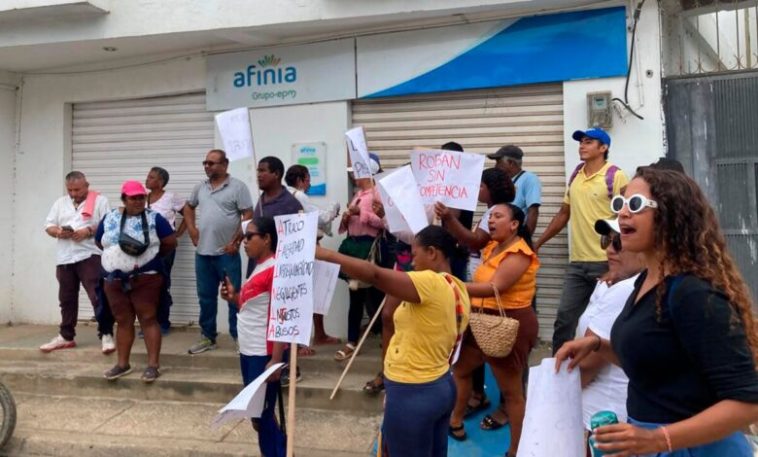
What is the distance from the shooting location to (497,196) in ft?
14.3

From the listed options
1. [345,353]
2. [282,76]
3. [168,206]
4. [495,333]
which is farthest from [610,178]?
[168,206]

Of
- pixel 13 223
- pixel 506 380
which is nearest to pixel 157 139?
pixel 13 223

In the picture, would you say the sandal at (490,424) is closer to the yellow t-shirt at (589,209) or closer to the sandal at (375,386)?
the sandal at (375,386)

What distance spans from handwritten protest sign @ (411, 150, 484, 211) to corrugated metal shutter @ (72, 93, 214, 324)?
11.4 feet

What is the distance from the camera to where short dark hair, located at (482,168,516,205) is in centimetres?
435

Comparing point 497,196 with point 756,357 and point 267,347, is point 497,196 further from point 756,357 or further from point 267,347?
point 756,357

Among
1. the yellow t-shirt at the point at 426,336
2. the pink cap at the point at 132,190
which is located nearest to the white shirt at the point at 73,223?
the pink cap at the point at 132,190

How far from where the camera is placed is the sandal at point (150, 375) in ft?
18.3

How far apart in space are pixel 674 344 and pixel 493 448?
284 centimetres

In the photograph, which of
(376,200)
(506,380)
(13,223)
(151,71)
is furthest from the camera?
(13,223)

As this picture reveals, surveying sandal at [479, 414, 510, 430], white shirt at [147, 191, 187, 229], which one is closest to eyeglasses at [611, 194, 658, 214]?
sandal at [479, 414, 510, 430]

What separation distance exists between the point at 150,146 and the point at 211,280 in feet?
7.07

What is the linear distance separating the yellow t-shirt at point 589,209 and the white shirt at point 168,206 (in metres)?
4.26

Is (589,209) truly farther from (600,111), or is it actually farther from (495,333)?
(495,333)
